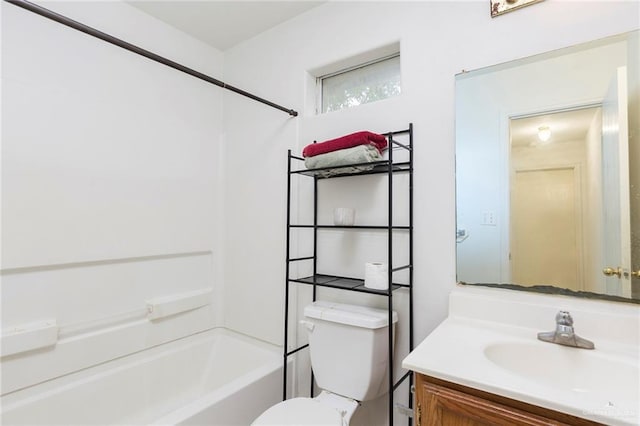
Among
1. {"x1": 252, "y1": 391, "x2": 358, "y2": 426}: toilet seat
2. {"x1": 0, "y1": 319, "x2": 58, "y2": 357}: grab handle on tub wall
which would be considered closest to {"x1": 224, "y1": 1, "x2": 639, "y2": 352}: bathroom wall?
{"x1": 252, "y1": 391, "x2": 358, "y2": 426}: toilet seat

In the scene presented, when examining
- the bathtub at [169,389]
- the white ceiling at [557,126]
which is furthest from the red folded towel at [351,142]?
the bathtub at [169,389]

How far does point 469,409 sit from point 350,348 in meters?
0.65

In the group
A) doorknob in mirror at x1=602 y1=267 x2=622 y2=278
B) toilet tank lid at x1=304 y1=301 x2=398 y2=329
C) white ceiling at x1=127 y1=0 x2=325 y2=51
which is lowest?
toilet tank lid at x1=304 y1=301 x2=398 y2=329

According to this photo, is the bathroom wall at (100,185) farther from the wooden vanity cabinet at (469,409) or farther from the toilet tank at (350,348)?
the wooden vanity cabinet at (469,409)

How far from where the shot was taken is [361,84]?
189 centimetres

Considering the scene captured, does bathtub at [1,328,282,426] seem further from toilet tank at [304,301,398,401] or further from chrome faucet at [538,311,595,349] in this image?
chrome faucet at [538,311,595,349]

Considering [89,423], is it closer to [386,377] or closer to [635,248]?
[386,377]

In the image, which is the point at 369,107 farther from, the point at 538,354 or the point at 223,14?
the point at 538,354

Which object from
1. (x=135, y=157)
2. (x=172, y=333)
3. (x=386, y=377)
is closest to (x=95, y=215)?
(x=135, y=157)

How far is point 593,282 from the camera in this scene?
114 cm

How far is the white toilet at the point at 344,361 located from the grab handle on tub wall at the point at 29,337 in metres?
1.17

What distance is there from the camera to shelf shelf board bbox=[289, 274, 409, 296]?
1435 millimetres

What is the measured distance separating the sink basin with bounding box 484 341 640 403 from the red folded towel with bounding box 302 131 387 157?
95 centimetres

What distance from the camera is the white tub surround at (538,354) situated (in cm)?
80
